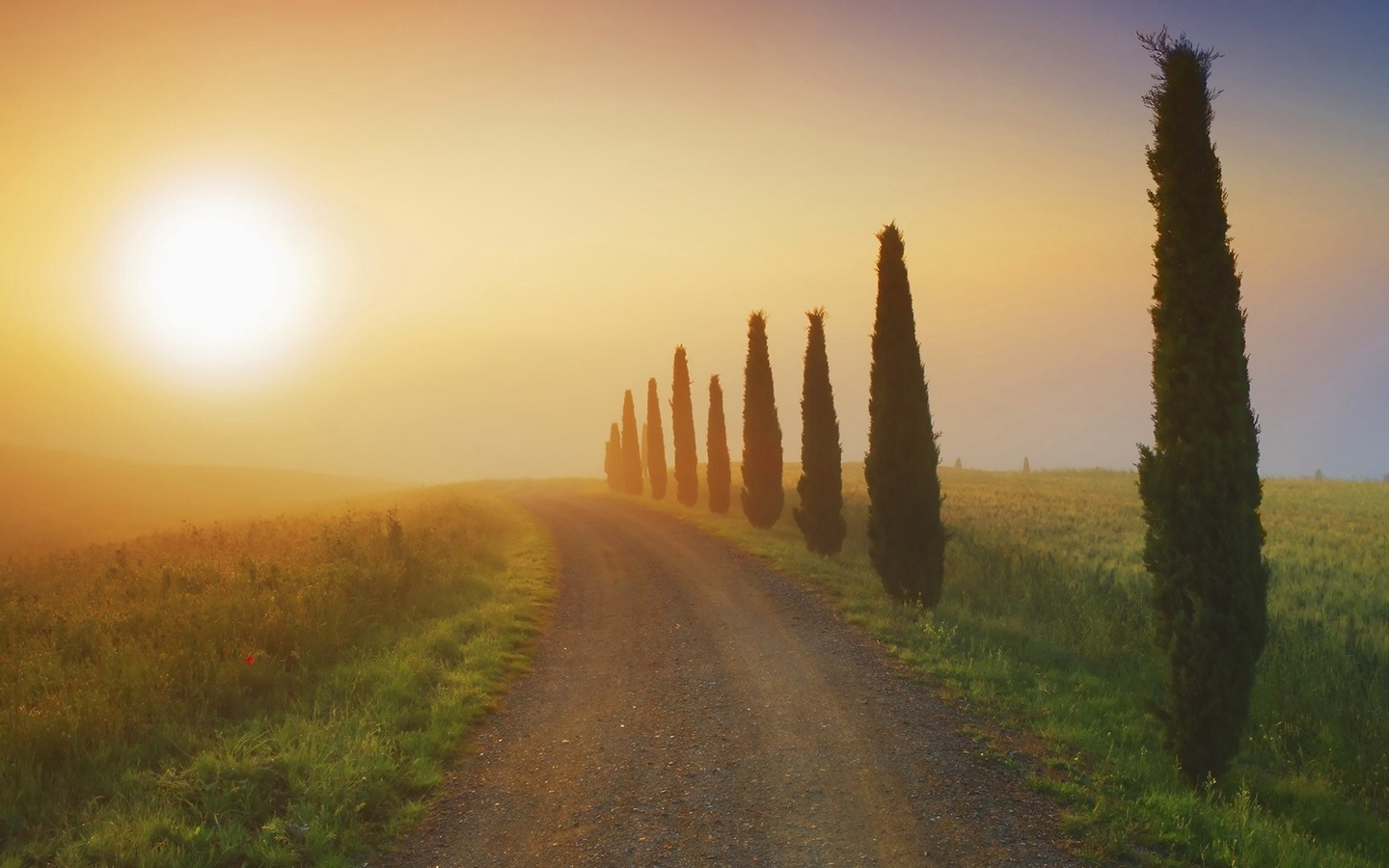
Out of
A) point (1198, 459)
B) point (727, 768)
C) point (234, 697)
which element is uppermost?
point (1198, 459)

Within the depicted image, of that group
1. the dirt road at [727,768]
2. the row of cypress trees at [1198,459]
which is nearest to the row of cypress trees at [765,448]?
the dirt road at [727,768]

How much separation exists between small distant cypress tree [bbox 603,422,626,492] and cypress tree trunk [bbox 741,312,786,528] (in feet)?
99.6

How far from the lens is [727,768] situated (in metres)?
7.60

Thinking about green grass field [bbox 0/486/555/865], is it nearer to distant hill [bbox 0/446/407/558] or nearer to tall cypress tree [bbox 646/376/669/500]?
distant hill [bbox 0/446/407/558]

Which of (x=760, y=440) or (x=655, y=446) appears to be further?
(x=655, y=446)

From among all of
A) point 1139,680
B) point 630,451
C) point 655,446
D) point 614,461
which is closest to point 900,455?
point 1139,680

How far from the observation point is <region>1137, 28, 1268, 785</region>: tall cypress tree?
811 cm

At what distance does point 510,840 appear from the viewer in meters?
6.37

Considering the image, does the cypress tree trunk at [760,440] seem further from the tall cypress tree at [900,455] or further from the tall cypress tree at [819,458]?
the tall cypress tree at [900,455]

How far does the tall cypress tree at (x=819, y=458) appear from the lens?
2425 cm

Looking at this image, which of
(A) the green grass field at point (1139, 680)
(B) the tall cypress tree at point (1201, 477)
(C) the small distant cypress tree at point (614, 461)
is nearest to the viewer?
(A) the green grass field at point (1139, 680)

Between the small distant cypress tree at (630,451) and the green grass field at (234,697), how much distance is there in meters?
39.0

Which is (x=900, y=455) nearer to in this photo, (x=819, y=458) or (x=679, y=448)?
(x=819, y=458)

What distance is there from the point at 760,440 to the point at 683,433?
12.2 m
